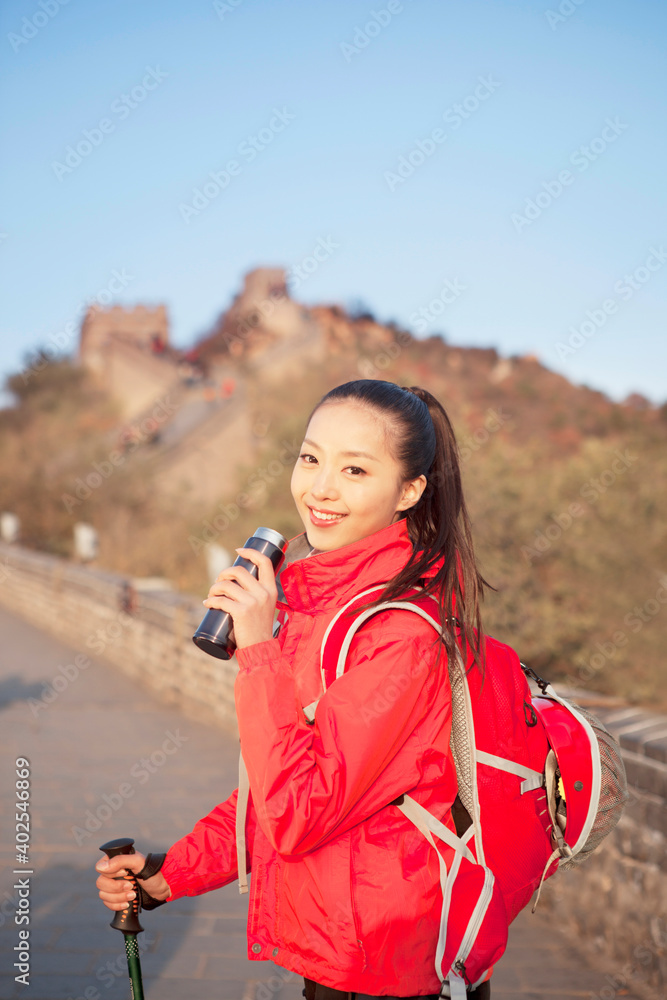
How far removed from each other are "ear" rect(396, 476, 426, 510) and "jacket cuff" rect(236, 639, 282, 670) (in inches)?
17.4

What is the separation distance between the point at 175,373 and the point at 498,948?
151 ft

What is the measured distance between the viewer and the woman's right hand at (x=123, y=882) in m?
1.71

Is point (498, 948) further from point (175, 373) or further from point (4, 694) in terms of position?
point (175, 373)

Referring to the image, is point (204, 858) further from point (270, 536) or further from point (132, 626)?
point (132, 626)

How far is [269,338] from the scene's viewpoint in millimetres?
45719

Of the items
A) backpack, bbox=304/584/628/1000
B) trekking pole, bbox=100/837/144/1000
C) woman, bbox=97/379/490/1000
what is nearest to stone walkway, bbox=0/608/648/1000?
trekking pole, bbox=100/837/144/1000

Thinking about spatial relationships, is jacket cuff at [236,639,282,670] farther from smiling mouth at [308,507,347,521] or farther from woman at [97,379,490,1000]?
smiling mouth at [308,507,347,521]

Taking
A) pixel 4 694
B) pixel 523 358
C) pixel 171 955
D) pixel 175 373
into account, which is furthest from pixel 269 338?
pixel 171 955

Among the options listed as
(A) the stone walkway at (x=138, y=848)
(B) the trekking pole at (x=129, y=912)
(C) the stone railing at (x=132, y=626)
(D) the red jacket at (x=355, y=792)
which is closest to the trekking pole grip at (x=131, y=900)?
(B) the trekking pole at (x=129, y=912)

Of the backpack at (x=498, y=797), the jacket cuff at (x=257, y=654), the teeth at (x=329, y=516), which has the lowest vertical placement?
the backpack at (x=498, y=797)

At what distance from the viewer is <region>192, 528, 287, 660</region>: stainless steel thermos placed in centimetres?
144

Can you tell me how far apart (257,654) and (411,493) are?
0.51 metres

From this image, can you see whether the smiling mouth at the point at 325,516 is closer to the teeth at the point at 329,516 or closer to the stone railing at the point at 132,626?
the teeth at the point at 329,516

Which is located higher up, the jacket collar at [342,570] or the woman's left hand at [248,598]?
the jacket collar at [342,570]
